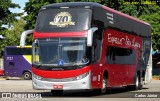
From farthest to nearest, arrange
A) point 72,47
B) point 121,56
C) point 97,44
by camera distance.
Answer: point 121,56 < point 97,44 < point 72,47

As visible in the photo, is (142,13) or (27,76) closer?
(27,76)

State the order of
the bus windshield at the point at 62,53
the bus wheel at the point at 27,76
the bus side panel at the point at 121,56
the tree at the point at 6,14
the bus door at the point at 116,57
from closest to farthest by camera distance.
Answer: the bus windshield at the point at 62,53 < the bus door at the point at 116,57 < the bus side panel at the point at 121,56 < the bus wheel at the point at 27,76 < the tree at the point at 6,14

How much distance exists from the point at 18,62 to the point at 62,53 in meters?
29.4

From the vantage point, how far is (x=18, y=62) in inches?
1908

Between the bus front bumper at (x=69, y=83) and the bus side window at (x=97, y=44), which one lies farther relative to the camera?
the bus side window at (x=97, y=44)

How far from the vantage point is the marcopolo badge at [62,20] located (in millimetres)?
19969

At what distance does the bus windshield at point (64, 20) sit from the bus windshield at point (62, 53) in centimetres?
51

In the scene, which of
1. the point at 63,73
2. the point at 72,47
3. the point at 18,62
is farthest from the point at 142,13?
the point at 63,73

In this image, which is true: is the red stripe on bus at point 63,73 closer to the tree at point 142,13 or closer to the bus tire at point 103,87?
the bus tire at point 103,87

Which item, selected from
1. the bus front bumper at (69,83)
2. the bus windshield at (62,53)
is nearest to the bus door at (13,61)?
the bus windshield at (62,53)

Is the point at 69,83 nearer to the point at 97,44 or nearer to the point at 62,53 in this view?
the point at 62,53

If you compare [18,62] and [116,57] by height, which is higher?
[116,57]

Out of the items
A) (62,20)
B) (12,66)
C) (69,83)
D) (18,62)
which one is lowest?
(12,66)

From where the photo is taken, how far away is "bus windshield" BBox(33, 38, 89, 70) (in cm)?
1954
